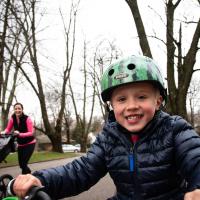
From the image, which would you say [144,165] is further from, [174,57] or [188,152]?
[174,57]

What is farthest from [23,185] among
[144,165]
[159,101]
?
Result: [159,101]

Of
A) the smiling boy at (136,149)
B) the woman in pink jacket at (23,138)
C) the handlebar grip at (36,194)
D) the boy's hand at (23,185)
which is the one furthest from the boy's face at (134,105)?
the woman in pink jacket at (23,138)

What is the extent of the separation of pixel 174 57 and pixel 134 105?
973 cm

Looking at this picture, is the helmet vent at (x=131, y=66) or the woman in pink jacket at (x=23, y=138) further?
the woman in pink jacket at (x=23, y=138)

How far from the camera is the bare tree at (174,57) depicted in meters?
11.6

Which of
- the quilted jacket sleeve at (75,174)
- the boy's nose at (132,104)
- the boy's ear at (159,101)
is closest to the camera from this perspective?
the quilted jacket sleeve at (75,174)

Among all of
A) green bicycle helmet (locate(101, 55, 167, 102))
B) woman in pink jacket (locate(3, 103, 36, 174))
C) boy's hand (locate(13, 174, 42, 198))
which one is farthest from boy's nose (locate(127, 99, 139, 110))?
woman in pink jacket (locate(3, 103, 36, 174))

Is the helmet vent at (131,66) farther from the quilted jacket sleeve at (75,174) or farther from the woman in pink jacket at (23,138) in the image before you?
the woman in pink jacket at (23,138)

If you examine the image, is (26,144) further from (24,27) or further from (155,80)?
(24,27)

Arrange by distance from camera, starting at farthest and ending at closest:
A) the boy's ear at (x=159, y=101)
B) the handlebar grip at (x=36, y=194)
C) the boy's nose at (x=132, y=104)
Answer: the boy's ear at (x=159, y=101) < the boy's nose at (x=132, y=104) < the handlebar grip at (x=36, y=194)

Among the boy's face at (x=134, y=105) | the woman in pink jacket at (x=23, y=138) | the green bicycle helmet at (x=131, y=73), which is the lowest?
the woman in pink jacket at (x=23, y=138)

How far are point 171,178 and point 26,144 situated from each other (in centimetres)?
731

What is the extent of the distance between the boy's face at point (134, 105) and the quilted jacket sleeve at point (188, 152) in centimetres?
19

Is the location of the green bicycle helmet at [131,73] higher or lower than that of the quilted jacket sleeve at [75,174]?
higher
